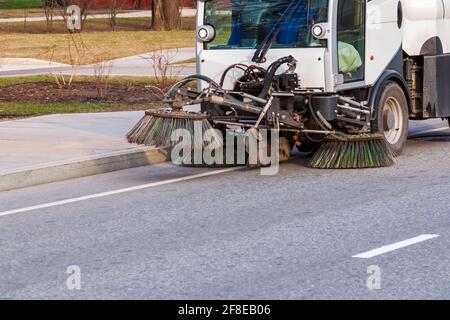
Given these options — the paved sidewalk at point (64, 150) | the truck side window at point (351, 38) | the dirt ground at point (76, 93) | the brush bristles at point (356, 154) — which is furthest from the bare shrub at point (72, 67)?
the brush bristles at point (356, 154)

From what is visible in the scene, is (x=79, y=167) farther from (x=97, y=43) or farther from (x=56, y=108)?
(x=97, y=43)

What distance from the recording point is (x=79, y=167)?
12.8m

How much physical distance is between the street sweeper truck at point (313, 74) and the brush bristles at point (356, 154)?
0.04 ft

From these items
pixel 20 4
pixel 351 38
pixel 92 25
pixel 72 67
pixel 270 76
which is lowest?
pixel 72 67

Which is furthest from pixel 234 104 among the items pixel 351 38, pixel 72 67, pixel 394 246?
pixel 72 67

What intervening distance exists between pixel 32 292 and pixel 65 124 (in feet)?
29.0

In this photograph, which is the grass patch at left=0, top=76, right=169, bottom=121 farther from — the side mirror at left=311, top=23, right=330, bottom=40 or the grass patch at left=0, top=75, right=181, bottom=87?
the side mirror at left=311, top=23, right=330, bottom=40

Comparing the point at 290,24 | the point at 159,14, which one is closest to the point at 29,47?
the point at 159,14

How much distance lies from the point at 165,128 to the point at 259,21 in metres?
1.94

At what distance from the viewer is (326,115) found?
1260 cm

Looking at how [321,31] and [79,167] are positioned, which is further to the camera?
[79,167]

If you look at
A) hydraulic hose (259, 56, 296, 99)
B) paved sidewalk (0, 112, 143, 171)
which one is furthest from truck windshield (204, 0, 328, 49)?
paved sidewalk (0, 112, 143, 171)

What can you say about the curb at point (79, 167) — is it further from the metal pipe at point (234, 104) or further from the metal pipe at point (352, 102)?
the metal pipe at point (352, 102)

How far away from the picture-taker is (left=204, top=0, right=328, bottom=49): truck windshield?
1288 cm
